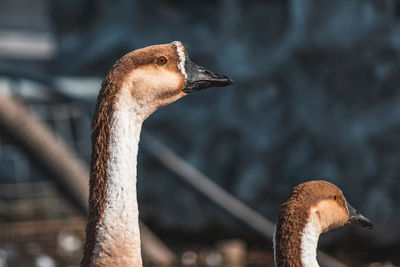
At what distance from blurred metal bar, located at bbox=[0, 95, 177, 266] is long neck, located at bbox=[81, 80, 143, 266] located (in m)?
4.13

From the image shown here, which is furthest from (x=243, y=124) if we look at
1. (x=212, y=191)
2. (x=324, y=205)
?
(x=324, y=205)

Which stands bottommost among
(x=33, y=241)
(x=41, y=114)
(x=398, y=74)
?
(x=33, y=241)

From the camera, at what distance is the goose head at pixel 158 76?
327 centimetres

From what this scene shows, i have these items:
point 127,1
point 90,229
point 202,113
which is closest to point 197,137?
point 202,113

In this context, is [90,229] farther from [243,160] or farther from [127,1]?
[127,1]

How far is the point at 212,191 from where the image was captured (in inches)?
283

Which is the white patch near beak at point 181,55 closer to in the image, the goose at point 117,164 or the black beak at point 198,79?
the black beak at point 198,79

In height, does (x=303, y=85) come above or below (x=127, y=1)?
below

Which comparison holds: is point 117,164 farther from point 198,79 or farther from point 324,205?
point 324,205

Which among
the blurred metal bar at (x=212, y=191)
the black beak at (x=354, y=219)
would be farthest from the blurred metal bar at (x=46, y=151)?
the black beak at (x=354, y=219)

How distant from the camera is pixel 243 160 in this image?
26.5 ft

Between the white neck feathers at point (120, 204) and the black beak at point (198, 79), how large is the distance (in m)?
0.44

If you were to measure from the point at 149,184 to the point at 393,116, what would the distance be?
3.28 m

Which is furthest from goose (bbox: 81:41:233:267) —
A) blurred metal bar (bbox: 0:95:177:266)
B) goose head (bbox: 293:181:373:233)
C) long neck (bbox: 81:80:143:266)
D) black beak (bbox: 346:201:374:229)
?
blurred metal bar (bbox: 0:95:177:266)
